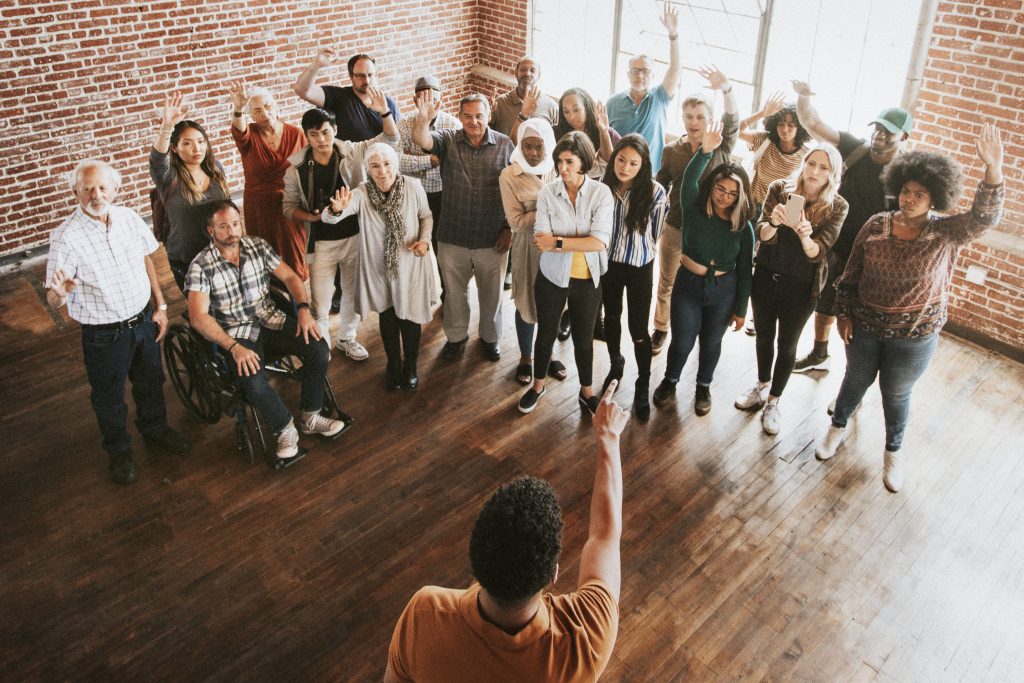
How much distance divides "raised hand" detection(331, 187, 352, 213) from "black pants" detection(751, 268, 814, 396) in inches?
86.6

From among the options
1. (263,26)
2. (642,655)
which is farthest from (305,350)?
(263,26)

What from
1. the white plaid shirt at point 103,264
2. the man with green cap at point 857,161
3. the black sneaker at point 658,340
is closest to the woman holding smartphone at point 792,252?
the man with green cap at point 857,161

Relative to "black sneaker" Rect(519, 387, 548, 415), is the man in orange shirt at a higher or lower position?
higher

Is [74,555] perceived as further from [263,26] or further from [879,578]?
[263,26]

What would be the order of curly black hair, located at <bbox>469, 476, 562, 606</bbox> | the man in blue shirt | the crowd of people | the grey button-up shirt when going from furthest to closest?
the man in blue shirt → the grey button-up shirt → the crowd of people → curly black hair, located at <bbox>469, 476, 562, 606</bbox>

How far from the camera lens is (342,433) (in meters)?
4.25

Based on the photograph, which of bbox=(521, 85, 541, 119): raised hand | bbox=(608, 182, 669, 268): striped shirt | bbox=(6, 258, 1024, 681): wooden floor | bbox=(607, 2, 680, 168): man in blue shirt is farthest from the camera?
bbox=(607, 2, 680, 168): man in blue shirt

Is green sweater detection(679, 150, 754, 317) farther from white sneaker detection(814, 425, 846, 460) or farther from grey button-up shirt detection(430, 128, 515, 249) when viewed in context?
grey button-up shirt detection(430, 128, 515, 249)

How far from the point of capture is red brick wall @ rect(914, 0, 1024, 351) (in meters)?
4.54

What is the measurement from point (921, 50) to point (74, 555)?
5.59 metres

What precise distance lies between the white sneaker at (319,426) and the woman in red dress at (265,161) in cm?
117

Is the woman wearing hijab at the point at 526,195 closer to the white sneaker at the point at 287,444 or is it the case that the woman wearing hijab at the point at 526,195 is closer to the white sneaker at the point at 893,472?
the white sneaker at the point at 287,444

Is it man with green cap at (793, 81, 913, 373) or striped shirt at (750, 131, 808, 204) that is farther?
striped shirt at (750, 131, 808, 204)

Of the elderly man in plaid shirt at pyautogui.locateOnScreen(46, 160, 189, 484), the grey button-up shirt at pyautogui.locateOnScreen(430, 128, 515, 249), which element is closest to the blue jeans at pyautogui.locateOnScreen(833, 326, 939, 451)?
the grey button-up shirt at pyautogui.locateOnScreen(430, 128, 515, 249)
